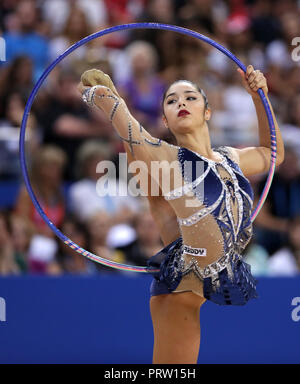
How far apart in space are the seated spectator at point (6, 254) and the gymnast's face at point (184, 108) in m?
1.90

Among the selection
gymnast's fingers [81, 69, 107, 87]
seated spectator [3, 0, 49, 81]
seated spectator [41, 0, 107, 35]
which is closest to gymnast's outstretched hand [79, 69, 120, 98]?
gymnast's fingers [81, 69, 107, 87]

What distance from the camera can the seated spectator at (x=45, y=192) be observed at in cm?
479

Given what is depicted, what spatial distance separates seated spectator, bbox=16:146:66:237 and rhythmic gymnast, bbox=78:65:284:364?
76.7 inches

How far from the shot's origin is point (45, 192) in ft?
15.9

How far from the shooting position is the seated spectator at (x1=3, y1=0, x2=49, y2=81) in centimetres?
553

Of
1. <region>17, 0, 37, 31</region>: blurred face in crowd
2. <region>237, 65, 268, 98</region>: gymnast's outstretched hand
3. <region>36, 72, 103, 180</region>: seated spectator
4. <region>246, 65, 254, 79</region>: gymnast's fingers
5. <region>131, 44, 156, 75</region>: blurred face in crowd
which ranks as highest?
<region>17, 0, 37, 31</region>: blurred face in crowd

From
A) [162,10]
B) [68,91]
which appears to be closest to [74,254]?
[68,91]

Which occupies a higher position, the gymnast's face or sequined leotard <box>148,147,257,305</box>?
the gymnast's face

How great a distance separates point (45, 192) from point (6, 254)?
52 centimetres

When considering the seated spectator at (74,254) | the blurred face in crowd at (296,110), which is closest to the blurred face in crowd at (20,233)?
the seated spectator at (74,254)

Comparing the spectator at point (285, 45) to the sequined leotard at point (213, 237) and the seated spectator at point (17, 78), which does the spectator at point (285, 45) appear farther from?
the sequined leotard at point (213, 237)

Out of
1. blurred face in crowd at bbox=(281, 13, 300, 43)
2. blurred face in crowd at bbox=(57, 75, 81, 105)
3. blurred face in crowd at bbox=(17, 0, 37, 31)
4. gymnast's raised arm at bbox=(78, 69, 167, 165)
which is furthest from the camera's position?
blurred face in crowd at bbox=(281, 13, 300, 43)

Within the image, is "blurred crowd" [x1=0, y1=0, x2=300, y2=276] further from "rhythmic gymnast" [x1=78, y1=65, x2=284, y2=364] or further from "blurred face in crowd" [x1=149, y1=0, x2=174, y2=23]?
"rhythmic gymnast" [x1=78, y1=65, x2=284, y2=364]

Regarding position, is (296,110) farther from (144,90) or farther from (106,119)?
(106,119)
